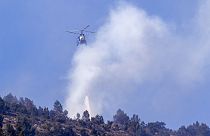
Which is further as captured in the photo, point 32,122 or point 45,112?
point 45,112

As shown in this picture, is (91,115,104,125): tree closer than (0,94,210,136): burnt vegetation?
No

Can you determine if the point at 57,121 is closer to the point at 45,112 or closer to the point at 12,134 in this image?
the point at 45,112

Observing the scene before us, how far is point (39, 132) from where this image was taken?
13625 centimetres

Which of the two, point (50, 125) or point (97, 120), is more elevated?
point (97, 120)

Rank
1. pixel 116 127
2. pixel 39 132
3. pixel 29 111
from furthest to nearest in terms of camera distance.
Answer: pixel 116 127, pixel 29 111, pixel 39 132

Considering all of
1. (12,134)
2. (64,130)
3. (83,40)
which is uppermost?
(83,40)

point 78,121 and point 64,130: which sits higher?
point 78,121

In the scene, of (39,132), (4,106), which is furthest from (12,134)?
(4,106)

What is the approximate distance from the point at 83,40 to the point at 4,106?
193 ft

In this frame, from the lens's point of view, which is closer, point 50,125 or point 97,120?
point 50,125

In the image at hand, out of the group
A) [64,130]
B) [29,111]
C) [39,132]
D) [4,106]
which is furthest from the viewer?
[29,111]

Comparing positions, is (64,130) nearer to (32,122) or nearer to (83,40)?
(32,122)

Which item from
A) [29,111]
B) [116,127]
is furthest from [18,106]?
[116,127]

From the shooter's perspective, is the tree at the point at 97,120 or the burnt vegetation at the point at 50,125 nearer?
the burnt vegetation at the point at 50,125
